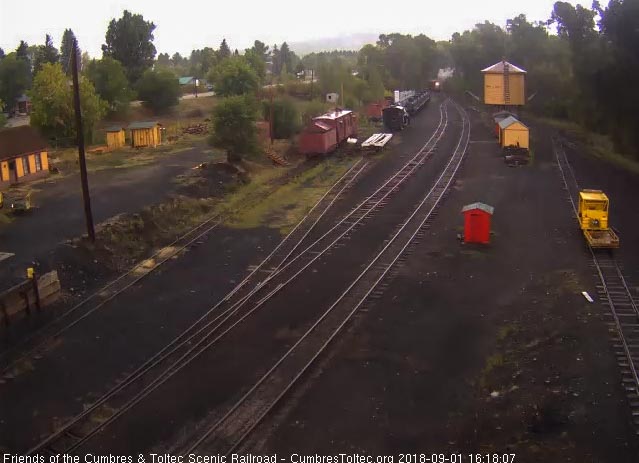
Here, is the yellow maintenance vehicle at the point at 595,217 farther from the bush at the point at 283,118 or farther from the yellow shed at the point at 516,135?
the bush at the point at 283,118

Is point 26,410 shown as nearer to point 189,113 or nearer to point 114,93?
point 114,93

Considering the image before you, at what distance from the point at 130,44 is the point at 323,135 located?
1775 inches

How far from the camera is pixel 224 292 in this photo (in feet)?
57.0

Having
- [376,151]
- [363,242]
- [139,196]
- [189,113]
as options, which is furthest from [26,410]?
[189,113]

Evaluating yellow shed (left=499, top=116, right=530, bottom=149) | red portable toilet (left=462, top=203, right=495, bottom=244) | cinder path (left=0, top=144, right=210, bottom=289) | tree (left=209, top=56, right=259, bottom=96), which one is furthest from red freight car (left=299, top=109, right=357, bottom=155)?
tree (left=209, top=56, right=259, bottom=96)

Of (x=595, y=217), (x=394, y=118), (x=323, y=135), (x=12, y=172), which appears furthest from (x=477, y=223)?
(x=394, y=118)

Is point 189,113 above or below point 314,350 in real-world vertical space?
above

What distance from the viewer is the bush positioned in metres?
44.4

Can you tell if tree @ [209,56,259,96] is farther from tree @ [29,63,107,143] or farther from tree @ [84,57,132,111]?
tree @ [29,63,107,143]

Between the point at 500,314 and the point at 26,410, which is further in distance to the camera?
the point at 500,314

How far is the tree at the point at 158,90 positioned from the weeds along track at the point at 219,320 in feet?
140

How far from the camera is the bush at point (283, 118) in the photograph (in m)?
44.4

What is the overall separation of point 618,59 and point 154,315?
91.0 ft

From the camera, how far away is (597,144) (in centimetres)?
4159
